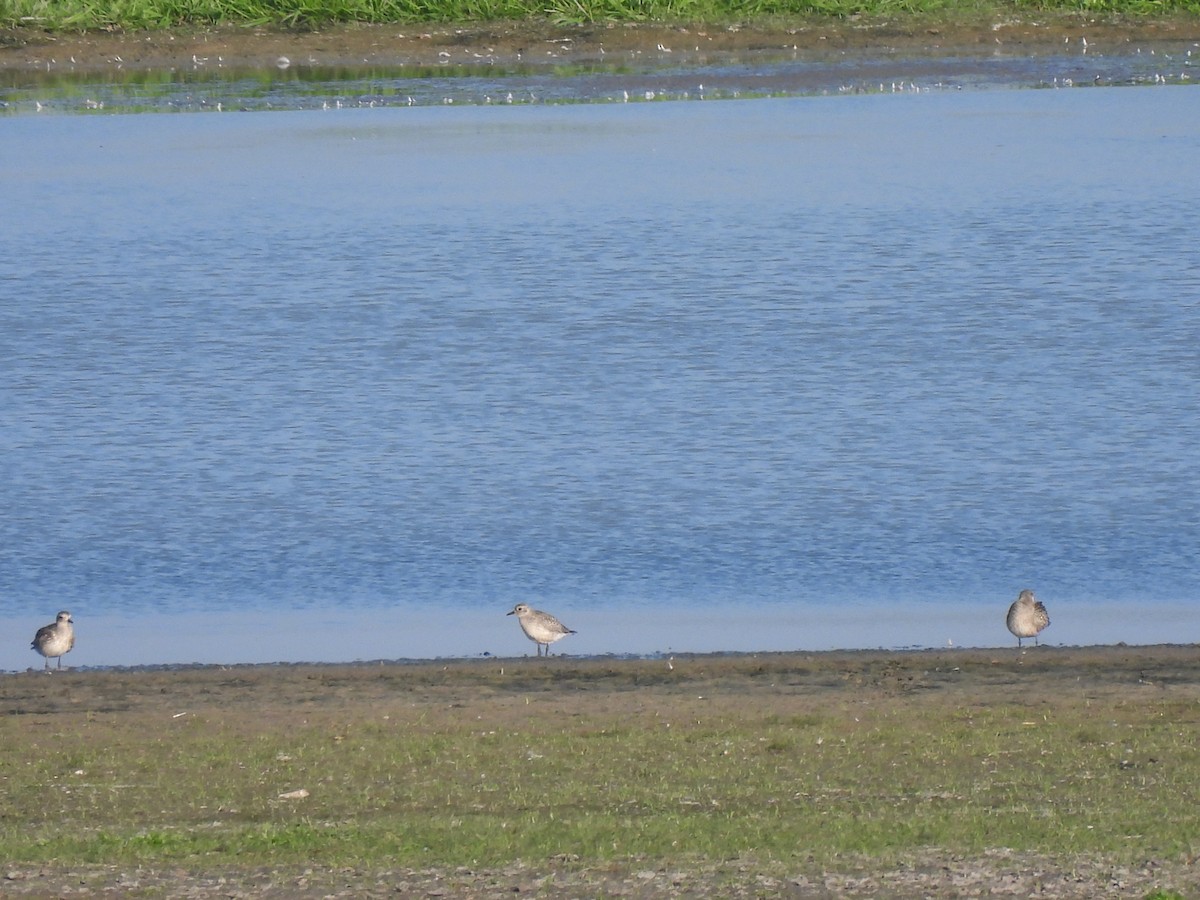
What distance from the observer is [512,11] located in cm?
3070

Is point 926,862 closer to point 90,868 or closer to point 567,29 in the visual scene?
point 90,868

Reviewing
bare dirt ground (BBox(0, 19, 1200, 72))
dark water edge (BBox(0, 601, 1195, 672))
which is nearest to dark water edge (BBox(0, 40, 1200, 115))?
bare dirt ground (BBox(0, 19, 1200, 72))

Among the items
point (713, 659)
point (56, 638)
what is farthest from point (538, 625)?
point (56, 638)

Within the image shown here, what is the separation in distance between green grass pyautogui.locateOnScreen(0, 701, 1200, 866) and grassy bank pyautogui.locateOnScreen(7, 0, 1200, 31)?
72.8 feet

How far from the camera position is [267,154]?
85.4 feet

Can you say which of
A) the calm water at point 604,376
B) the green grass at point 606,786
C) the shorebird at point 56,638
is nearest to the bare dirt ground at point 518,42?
the calm water at point 604,376

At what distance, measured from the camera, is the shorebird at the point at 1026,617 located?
33.8ft

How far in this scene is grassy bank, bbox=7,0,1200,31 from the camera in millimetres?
30547

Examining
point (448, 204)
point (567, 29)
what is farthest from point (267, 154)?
point (567, 29)

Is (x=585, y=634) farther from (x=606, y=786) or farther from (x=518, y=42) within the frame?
(x=518, y=42)

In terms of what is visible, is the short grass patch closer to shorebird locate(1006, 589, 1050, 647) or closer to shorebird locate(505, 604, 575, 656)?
shorebird locate(505, 604, 575, 656)

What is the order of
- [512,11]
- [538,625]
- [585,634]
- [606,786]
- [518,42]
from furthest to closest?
[512,11], [518,42], [585,634], [538,625], [606,786]

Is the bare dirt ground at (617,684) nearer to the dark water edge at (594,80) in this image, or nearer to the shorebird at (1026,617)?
the shorebird at (1026,617)

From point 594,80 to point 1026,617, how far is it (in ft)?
62.8
